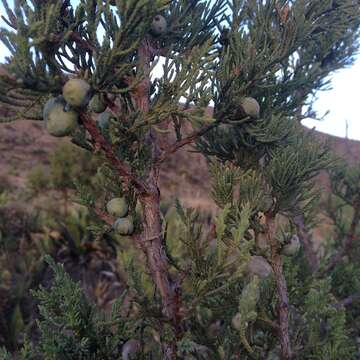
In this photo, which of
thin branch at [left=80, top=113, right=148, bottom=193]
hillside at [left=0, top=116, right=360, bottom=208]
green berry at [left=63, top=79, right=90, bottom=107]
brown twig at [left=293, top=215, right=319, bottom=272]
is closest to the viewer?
green berry at [left=63, top=79, right=90, bottom=107]

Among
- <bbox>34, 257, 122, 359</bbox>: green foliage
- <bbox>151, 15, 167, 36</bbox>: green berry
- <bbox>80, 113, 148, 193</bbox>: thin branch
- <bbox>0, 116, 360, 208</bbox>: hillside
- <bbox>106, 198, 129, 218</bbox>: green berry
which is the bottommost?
<bbox>0, 116, 360, 208</bbox>: hillside

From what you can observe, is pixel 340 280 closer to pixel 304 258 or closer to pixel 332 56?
pixel 304 258

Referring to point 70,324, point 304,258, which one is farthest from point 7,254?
point 70,324

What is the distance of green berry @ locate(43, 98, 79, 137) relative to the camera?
1.30m

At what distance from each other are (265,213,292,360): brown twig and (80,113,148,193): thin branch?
23.6 inches

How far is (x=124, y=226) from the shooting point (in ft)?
5.28

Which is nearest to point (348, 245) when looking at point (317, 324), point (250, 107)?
point (317, 324)

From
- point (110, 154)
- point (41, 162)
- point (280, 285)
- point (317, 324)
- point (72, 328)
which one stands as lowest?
point (41, 162)

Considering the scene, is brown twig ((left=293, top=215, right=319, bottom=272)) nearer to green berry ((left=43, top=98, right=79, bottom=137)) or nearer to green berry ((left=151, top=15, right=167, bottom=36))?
green berry ((left=151, top=15, right=167, bottom=36))

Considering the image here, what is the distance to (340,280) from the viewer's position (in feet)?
9.93

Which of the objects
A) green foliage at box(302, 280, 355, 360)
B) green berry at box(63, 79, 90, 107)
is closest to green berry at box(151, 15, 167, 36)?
green berry at box(63, 79, 90, 107)

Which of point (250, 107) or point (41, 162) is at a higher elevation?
point (250, 107)

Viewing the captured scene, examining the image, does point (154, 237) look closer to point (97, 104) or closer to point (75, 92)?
point (97, 104)

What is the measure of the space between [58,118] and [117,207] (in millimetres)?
442
